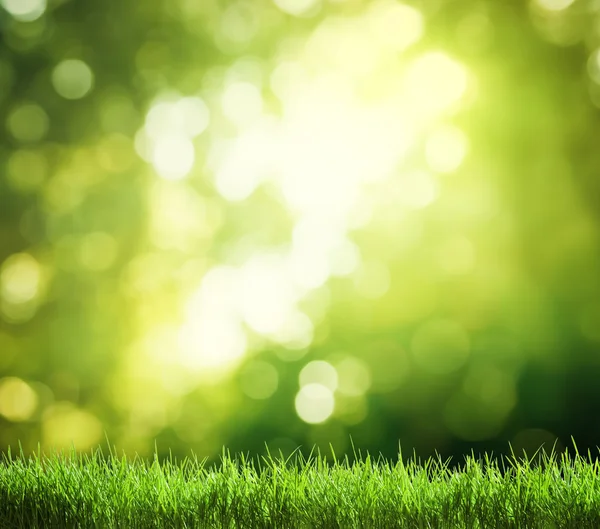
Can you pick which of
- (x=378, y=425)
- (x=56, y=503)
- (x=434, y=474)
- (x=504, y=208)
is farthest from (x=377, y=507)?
(x=504, y=208)

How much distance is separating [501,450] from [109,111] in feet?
15.7

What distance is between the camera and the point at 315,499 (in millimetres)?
3086

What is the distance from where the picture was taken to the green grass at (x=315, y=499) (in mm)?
3037

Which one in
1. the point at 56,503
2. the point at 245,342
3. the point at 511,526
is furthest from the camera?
the point at 245,342

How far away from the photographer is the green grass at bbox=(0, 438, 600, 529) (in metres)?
3.04

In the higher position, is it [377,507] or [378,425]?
[377,507]

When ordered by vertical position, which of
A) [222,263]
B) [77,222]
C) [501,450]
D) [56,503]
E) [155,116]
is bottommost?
[501,450]

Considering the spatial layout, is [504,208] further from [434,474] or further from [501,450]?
[434,474]

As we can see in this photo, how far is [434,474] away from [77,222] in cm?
508

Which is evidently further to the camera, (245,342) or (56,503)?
(245,342)

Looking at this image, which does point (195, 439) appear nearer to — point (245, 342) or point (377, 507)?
point (245, 342)

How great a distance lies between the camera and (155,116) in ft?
23.9

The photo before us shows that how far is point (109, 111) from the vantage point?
7.43 m

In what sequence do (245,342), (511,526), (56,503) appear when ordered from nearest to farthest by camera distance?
(511,526), (56,503), (245,342)
